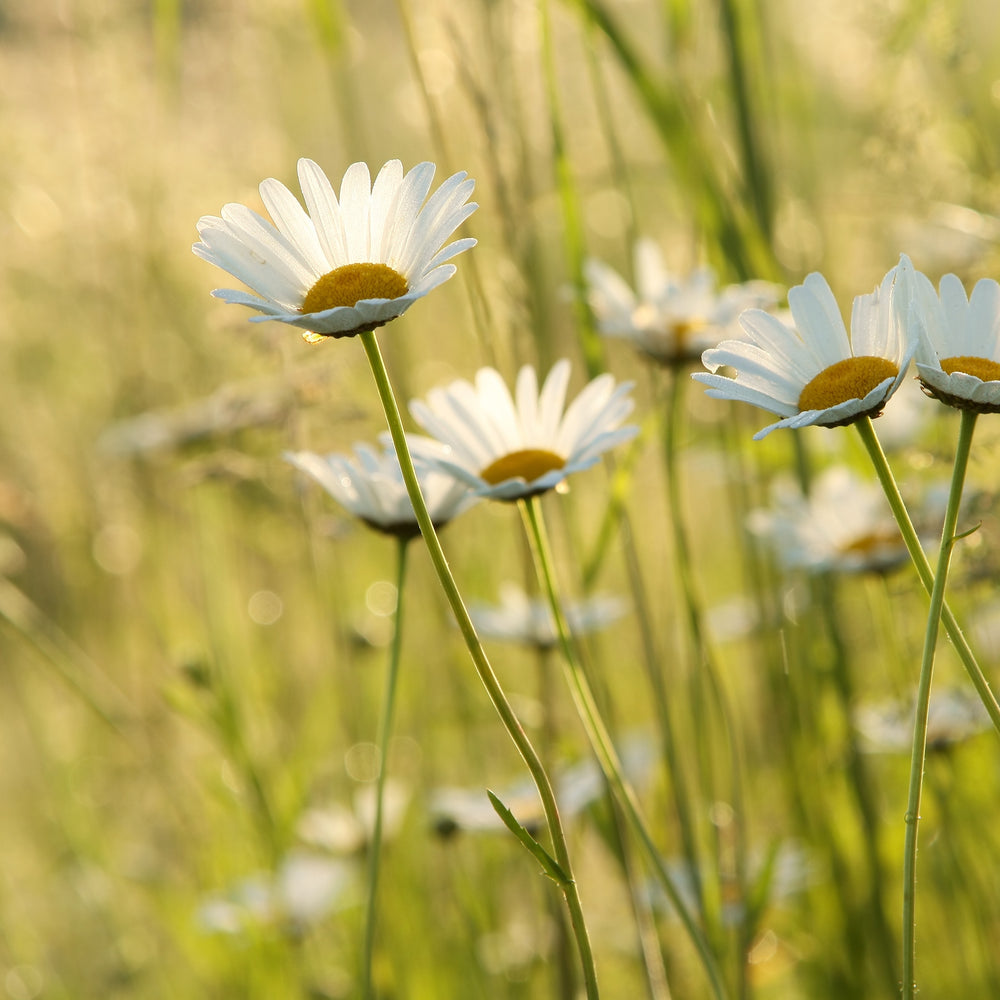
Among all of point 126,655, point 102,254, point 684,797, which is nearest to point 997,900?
point 684,797

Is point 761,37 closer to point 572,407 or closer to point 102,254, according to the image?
point 572,407

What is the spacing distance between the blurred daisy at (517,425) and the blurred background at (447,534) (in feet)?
0.44

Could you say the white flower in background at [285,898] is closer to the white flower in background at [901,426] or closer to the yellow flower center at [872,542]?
the yellow flower center at [872,542]

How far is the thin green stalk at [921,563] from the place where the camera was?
0.46m

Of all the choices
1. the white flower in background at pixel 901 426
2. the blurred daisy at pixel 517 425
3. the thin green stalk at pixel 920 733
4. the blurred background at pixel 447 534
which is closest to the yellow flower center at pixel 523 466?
the blurred daisy at pixel 517 425

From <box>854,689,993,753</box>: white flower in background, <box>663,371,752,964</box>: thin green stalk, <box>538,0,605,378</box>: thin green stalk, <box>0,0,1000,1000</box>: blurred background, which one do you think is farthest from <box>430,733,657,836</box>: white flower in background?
<box>538,0,605,378</box>: thin green stalk

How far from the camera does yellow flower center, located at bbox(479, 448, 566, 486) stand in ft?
2.36

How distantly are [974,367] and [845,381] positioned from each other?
0.06 metres

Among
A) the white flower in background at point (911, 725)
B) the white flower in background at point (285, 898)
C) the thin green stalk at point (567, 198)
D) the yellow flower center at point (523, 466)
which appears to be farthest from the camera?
the white flower in background at point (285, 898)

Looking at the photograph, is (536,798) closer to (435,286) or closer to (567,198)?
(567,198)

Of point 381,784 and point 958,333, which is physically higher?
point 958,333

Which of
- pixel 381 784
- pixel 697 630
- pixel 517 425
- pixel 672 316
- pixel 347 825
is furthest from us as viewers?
pixel 347 825

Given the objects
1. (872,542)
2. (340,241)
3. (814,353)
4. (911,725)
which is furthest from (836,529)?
(340,241)

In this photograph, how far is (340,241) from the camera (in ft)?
2.04
